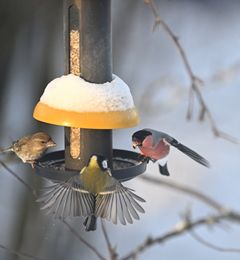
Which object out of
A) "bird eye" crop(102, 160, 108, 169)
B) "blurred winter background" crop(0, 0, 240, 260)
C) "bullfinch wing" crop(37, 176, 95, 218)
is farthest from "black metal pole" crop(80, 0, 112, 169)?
"blurred winter background" crop(0, 0, 240, 260)

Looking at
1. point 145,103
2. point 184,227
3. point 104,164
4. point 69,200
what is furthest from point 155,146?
point 184,227

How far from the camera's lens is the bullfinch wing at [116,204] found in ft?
8.75

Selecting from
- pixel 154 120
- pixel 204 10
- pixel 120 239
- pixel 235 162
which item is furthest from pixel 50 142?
pixel 204 10

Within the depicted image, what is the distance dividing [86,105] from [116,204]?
411 mm

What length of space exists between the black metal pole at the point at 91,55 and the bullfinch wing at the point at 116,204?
0.23 metres

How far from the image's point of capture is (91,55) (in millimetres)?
2855

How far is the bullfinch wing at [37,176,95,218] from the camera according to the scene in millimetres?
2672

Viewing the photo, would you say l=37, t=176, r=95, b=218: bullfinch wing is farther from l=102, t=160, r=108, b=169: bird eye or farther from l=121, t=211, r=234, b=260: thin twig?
l=121, t=211, r=234, b=260: thin twig

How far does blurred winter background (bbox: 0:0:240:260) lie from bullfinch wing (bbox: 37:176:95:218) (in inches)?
28.7

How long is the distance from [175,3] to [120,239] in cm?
305

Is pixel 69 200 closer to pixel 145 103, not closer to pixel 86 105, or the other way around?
pixel 86 105

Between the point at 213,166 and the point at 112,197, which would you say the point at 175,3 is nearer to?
the point at 213,166

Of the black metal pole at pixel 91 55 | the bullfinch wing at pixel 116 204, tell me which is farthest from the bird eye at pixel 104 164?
the black metal pole at pixel 91 55

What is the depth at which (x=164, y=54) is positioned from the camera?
7.59m
